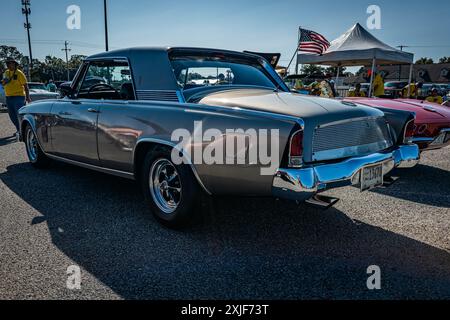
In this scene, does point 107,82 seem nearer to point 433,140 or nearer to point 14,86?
point 433,140

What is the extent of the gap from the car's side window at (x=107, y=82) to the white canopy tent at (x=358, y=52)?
8.62m

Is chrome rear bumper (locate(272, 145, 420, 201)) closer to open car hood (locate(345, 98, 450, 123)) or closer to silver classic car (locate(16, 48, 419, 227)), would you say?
silver classic car (locate(16, 48, 419, 227))

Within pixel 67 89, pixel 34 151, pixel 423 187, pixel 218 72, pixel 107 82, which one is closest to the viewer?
pixel 218 72

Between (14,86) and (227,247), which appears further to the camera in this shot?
(14,86)

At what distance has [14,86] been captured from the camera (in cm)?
795

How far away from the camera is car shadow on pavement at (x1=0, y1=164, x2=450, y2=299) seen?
2.26 metres

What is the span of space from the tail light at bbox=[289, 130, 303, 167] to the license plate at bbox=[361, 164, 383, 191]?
554mm

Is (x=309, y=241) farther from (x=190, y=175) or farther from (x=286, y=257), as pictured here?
(x=190, y=175)

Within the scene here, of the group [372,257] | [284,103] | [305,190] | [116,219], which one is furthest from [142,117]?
[372,257]

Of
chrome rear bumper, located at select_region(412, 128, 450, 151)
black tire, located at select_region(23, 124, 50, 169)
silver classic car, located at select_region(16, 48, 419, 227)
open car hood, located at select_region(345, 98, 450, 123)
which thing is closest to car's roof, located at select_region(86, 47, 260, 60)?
silver classic car, located at select_region(16, 48, 419, 227)

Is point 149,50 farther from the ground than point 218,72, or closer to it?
farther from the ground

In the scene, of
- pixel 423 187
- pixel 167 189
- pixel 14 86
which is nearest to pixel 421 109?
pixel 423 187

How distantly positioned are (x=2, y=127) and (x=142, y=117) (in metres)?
9.07

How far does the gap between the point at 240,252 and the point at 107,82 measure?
8.29 feet
